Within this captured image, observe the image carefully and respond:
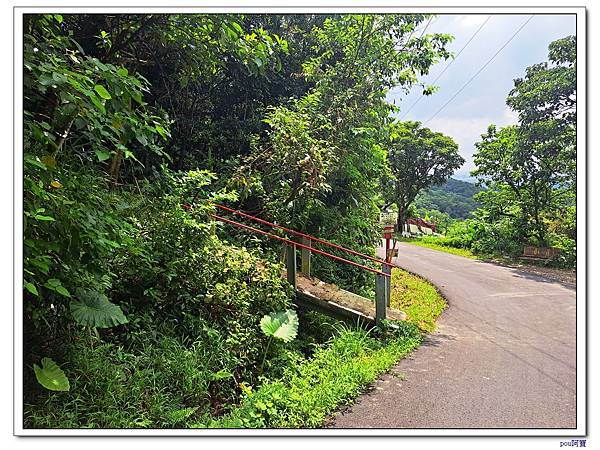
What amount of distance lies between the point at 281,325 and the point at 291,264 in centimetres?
80

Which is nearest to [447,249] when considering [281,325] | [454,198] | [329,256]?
[454,198]

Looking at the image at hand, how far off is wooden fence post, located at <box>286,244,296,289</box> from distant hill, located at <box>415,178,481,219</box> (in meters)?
1.81

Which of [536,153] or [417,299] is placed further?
[417,299]

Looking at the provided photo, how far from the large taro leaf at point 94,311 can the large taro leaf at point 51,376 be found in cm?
27

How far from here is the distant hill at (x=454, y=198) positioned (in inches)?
169

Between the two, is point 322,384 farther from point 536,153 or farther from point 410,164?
point 410,164

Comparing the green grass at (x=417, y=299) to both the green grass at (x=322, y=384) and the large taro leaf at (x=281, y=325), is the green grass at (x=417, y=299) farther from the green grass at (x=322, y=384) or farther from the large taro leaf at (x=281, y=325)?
the large taro leaf at (x=281, y=325)

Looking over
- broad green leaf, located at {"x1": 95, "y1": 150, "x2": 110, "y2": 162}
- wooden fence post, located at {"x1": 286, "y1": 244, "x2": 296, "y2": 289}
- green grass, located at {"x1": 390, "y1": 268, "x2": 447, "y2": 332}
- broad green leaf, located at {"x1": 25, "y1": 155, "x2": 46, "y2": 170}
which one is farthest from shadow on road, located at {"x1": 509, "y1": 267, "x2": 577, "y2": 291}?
broad green leaf, located at {"x1": 25, "y1": 155, "x2": 46, "y2": 170}

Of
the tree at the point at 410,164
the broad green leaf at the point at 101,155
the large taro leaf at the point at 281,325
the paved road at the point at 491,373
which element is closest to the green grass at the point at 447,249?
the tree at the point at 410,164

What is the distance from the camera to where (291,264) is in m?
4.12

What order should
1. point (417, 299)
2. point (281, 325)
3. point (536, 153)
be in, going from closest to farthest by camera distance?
point (281, 325) → point (536, 153) → point (417, 299)

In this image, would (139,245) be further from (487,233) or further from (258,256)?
(487,233)

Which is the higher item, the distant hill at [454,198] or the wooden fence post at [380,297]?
the distant hill at [454,198]
